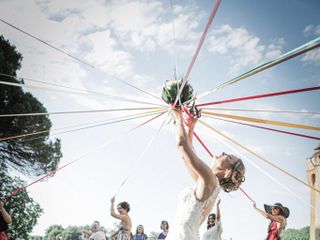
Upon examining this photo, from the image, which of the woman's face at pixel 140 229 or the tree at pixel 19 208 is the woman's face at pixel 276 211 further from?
the tree at pixel 19 208

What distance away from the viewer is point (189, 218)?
5.30 ft

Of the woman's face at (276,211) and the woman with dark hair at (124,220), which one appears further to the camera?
the woman's face at (276,211)

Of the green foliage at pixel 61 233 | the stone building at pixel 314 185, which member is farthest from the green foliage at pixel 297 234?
the green foliage at pixel 61 233

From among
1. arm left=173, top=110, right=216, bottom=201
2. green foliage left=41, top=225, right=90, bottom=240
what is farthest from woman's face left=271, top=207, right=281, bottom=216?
green foliage left=41, top=225, right=90, bottom=240

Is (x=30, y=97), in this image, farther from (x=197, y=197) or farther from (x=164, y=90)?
(x=197, y=197)

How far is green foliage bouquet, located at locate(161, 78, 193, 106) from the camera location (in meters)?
2.62

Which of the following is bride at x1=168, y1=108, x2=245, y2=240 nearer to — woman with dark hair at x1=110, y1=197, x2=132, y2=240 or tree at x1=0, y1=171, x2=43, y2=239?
woman with dark hair at x1=110, y1=197, x2=132, y2=240

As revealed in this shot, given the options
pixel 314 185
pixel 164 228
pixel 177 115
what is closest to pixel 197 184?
pixel 177 115

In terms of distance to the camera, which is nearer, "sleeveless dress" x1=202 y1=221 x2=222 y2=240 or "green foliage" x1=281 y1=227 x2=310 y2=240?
"sleeveless dress" x1=202 y1=221 x2=222 y2=240

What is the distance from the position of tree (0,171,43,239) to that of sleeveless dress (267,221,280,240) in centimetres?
1357

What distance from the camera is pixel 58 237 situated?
2830 inches

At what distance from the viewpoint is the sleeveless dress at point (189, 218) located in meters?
1.61

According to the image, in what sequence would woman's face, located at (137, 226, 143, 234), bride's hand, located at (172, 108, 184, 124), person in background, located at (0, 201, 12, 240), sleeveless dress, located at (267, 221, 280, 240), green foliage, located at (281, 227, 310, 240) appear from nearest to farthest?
bride's hand, located at (172, 108, 184, 124) → person in background, located at (0, 201, 12, 240) → sleeveless dress, located at (267, 221, 280, 240) → woman's face, located at (137, 226, 143, 234) → green foliage, located at (281, 227, 310, 240)

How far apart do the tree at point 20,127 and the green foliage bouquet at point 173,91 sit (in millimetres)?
11688
